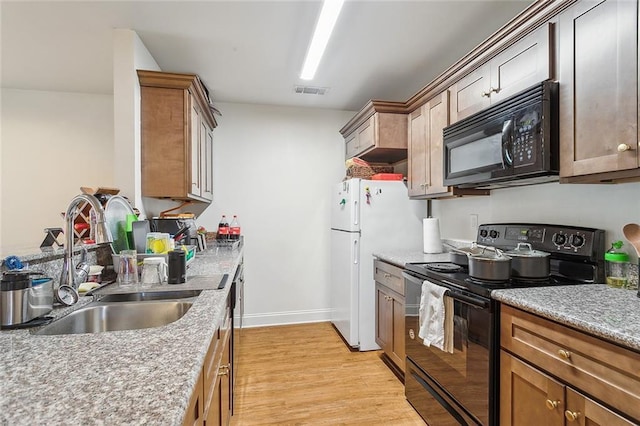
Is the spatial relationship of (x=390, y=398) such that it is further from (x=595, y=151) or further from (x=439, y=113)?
(x=439, y=113)

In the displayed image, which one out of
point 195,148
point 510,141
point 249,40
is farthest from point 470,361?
point 249,40

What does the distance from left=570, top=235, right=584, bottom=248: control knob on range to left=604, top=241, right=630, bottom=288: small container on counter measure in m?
0.12

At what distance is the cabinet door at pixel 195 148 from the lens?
2.52m

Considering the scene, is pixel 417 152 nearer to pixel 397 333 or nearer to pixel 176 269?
pixel 397 333

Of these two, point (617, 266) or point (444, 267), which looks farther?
point (444, 267)

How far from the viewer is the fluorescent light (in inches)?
71.9

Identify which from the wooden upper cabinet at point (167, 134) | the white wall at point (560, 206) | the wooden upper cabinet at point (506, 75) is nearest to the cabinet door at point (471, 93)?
the wooden upper cabinet at point (506, 75)

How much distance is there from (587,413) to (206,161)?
3168 mm

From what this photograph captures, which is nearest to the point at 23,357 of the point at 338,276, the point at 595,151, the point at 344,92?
the point at 595,151

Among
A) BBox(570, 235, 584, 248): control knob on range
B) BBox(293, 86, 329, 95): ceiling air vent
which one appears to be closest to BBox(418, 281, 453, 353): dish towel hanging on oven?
BBox(570, 235, 584, 248): control knob on range

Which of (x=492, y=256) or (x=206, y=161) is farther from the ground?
(x=206, y=161)

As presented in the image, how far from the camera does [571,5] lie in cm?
145

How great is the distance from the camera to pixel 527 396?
125 cm

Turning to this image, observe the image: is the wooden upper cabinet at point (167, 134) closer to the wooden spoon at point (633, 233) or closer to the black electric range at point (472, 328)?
the black electric range at point (472, 328)
